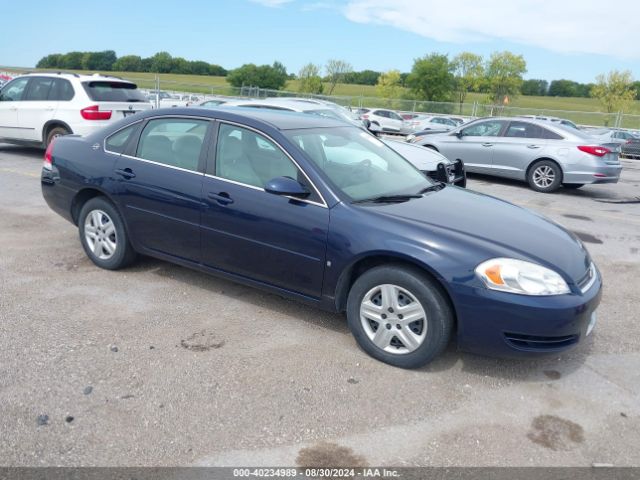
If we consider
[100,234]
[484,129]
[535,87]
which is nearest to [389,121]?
[484,129]

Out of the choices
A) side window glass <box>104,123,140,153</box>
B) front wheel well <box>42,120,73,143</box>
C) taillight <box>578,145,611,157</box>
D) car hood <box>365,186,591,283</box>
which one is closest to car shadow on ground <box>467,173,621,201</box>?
taillight <box>578,145,611,157</box>

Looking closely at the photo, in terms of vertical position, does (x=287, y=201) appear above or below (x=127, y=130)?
below

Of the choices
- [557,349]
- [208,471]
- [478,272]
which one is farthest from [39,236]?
[557,349]

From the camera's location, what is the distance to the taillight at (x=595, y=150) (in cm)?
1095

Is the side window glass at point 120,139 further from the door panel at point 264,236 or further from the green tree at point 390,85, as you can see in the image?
the green tree at point 390,85

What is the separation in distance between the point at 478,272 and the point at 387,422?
1029mm

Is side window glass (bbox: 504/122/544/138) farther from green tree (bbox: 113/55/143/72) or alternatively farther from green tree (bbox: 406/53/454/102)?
green tree (bbox: 113/55/143/72)

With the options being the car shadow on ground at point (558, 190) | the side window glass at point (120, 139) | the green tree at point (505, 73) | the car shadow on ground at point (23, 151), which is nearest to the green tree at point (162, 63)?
the green tree at point (505, 73)

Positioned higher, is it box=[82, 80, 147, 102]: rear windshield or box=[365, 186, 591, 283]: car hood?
box=[82, 80, 147, 102]: rear windshield

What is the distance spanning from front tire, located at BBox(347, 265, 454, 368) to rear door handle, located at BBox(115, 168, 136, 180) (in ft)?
7.34

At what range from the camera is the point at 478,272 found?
11.1ft

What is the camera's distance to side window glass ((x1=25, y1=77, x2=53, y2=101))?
11066mm

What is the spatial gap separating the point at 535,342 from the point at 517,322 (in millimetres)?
206

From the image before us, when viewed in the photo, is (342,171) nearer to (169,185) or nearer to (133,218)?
(169,185)
